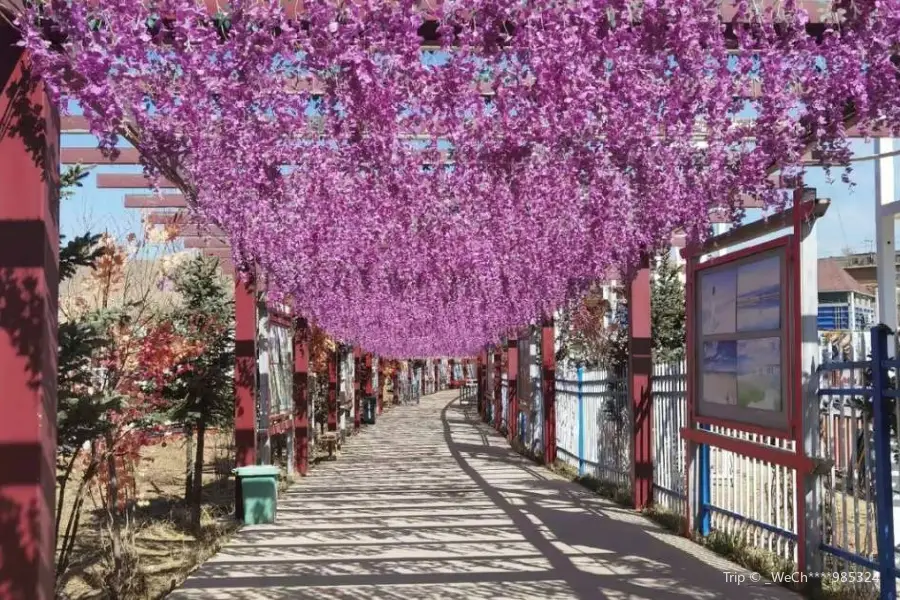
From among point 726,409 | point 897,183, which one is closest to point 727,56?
point 726,409

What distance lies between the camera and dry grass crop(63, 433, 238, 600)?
8797mm

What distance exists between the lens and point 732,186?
7.61m

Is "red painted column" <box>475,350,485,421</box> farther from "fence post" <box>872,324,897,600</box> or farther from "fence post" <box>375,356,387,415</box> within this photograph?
"fence post" <box>872,324,897,600</box>

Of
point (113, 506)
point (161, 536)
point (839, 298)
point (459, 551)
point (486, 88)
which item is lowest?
point (161, 536)

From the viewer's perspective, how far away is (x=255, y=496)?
36.1 feet

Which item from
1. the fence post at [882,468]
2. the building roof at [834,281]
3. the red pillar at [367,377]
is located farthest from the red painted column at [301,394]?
the building roof at [834,281]

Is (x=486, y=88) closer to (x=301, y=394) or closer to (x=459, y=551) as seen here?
(x=459, y=551)

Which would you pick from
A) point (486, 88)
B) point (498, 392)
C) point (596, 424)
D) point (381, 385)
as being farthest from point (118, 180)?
point (381, 385)

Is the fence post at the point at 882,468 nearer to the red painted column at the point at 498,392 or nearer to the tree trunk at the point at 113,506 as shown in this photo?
the tree trunk at the point at 113,506

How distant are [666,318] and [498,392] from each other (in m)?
13.6

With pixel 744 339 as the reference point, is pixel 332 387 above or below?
below

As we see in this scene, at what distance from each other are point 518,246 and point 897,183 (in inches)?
200

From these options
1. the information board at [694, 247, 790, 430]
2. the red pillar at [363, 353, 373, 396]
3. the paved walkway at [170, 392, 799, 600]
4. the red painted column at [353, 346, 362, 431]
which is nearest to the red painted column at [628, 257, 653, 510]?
the paved walkway at [170, 392, 799, 600]

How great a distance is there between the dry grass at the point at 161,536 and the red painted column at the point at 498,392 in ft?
47.6
